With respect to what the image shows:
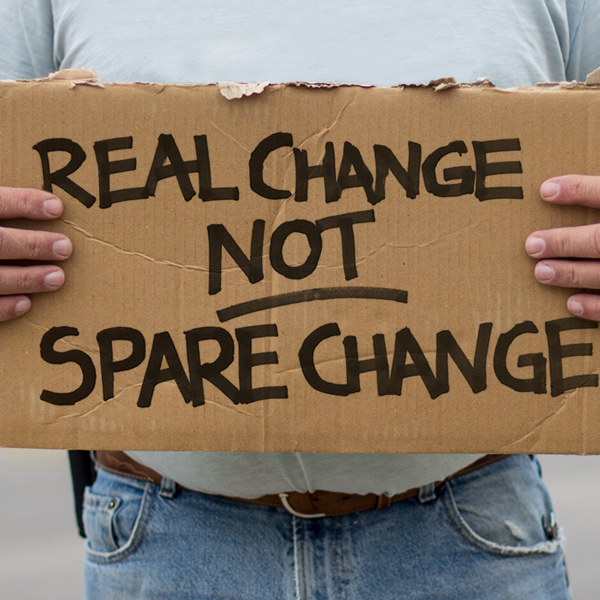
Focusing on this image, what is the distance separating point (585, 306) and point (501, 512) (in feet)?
1.09

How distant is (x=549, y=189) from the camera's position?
56 centimetres

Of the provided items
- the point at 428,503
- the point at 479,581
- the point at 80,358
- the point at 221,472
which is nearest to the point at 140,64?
the point at 80,358

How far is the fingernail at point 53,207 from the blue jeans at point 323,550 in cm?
38

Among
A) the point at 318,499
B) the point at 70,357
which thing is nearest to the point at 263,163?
the point at 70,357

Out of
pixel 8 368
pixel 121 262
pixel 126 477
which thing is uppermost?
pixel 121 262

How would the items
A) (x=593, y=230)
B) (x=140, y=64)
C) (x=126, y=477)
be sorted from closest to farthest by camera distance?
(x=593, y=230) < (x=140, y=64) < (x=126, y=477)

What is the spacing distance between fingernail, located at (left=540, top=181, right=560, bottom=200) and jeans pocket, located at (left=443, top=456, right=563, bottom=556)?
15.2 inches

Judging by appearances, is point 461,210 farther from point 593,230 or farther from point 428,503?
point 428,503

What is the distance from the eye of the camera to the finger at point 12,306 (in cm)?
57

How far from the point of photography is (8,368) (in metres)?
0.59

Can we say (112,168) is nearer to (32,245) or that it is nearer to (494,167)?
(32,245)

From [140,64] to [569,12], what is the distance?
540 mm

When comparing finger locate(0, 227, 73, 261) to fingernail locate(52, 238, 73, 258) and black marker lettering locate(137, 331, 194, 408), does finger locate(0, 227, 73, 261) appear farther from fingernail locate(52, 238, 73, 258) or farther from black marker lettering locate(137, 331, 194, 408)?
black marker lettering locate(137, 331, 194, 408)

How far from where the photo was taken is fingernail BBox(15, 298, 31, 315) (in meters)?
0.57
